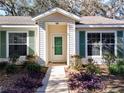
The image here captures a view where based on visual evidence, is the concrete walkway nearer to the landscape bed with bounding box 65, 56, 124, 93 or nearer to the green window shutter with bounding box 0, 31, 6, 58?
the landscape bed with bounding box 65, 56, 124, 93

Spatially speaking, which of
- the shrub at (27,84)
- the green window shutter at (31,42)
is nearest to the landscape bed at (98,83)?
the shrub at (27,84)

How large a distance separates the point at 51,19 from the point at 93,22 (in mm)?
3127

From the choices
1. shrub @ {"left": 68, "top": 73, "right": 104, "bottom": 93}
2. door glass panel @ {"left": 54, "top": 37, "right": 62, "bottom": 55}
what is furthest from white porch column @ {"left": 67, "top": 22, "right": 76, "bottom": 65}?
shrub @ {"left": 68, "top": 73, "right": 104, "bottom": 93}

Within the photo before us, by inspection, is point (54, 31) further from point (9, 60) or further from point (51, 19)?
point (9, 60)

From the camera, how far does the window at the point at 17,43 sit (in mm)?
18828

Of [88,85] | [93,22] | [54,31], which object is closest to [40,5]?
[54,31]

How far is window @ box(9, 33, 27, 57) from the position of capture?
61.8 feet

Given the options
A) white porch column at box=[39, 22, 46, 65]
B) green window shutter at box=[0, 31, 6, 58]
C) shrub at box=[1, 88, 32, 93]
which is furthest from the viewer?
green window shutter at box=[0, 31, 6, 58]

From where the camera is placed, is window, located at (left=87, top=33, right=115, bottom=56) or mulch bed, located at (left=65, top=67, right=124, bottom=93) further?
window, located at (left=87, top=33, right=115, bottom=56)

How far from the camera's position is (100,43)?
19.2 metres

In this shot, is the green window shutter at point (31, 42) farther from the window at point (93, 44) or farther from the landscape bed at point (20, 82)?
the window at point (93, 44)

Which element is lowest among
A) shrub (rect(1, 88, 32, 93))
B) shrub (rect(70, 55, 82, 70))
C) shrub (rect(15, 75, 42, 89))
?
shrub (rect(1, 88, 32, 93))

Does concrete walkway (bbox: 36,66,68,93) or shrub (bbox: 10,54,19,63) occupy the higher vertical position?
shrub (bbox: 10,54,19,63)

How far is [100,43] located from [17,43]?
5.82 metres
